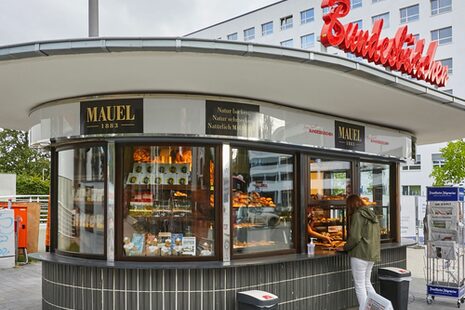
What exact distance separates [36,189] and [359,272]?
2951cm

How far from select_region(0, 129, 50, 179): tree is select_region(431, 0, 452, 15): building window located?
32.5 m

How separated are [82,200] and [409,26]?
118ft

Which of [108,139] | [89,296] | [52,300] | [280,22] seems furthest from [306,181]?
[280,22]

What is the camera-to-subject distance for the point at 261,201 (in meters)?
7.13

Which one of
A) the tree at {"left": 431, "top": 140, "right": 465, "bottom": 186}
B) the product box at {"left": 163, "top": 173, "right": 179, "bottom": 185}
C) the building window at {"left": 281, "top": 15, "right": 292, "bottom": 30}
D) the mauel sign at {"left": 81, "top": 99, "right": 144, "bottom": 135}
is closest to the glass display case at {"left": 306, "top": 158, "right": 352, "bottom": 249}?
the product box at {"left": 163, "top": 173, "right": 179, "bottom": 185}

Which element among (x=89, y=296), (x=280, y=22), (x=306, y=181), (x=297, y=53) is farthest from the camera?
(x=280, y=22)

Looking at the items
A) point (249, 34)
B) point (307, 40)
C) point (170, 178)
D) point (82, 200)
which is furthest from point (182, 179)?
point (249, 34)

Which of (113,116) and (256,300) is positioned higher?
(113,116)

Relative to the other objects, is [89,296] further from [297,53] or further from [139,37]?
[297,53]

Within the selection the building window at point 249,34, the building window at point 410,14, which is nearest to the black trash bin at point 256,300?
the building window at point 410,14

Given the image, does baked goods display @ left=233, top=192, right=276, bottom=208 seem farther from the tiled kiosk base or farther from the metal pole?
the metal pole

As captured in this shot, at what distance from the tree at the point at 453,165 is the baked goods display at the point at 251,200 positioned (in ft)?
71.2

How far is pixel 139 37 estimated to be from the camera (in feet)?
14.7

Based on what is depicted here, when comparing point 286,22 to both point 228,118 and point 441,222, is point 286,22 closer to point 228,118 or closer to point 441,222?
point 441,222
